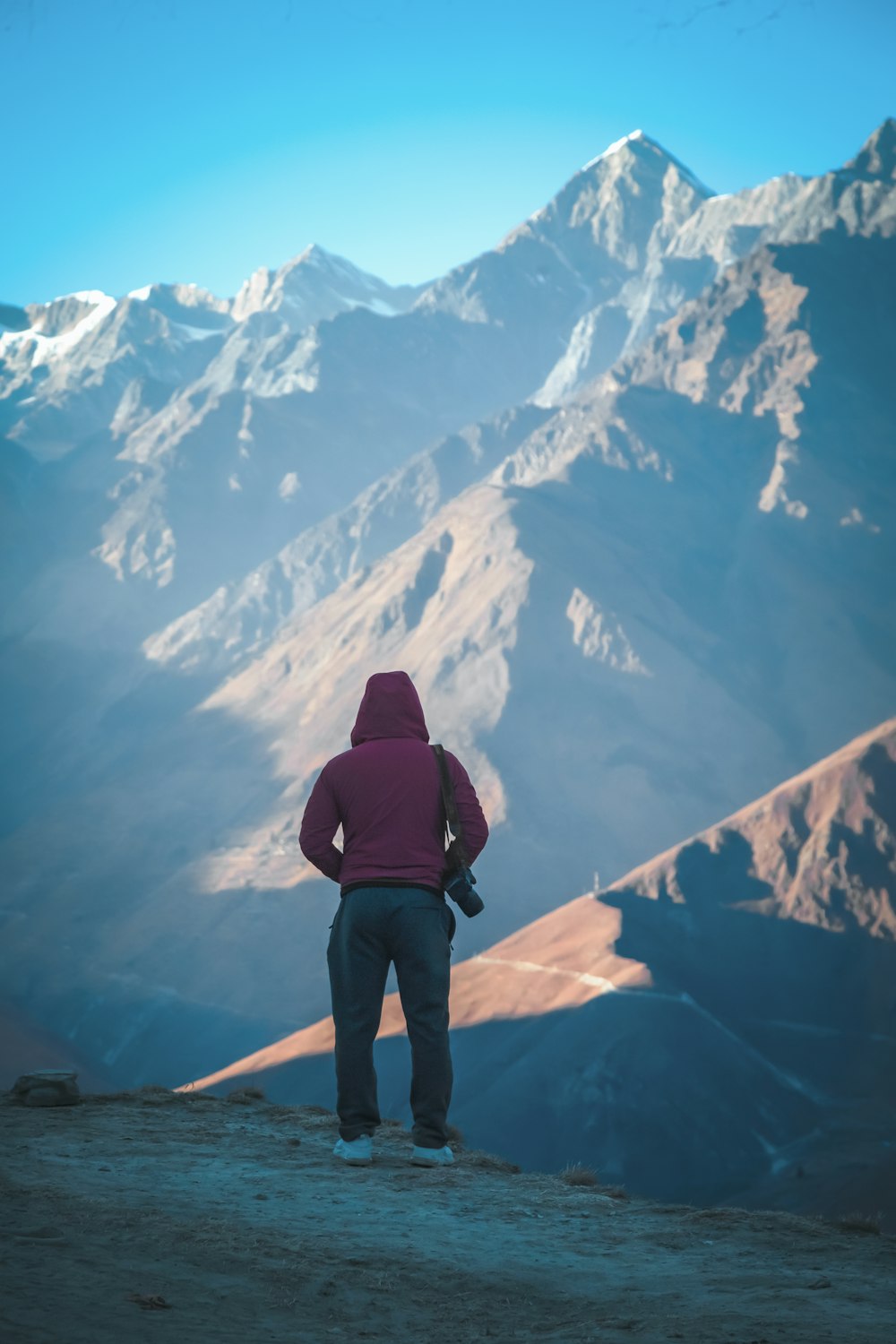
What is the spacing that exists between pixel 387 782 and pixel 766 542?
429 ft

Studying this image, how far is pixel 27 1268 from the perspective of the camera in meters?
4.58

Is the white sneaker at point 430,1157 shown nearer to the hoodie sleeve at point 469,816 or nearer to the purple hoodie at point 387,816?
the purple hoodie at point 387,816

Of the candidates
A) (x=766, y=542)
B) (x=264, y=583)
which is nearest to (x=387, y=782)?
(x=766, y=542)

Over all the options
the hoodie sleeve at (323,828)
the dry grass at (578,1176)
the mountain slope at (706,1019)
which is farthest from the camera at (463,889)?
the mountain slope at (706,1019)

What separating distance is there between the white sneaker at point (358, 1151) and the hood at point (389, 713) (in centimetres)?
217

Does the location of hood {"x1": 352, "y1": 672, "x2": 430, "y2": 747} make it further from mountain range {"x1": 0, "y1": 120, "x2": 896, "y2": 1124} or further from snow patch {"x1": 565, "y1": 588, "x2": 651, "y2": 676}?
snow patch {"x1": 565, "y1": 588, "x2": 651, "y2": 676}

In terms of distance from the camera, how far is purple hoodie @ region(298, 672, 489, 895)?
673 cm

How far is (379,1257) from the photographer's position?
514 cm

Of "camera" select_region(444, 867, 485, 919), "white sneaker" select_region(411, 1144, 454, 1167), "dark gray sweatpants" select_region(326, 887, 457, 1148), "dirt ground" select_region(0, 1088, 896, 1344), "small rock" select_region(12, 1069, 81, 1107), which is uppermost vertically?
"camera" select_region(444, 867, 485, 919)

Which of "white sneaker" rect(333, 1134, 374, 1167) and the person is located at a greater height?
the person

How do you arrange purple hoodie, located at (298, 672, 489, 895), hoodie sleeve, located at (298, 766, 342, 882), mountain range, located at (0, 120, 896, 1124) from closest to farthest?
purple hoodie, located at (298, 672, 489, 895), hoodie sleeve, located at (298, 766, 342, 882), mountain range, located at (0, 120, 896, 1124)

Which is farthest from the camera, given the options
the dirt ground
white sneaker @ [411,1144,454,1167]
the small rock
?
the small rock

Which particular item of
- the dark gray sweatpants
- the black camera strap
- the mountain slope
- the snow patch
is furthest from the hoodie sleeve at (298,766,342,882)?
the snow patch

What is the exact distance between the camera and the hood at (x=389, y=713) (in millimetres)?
7086
